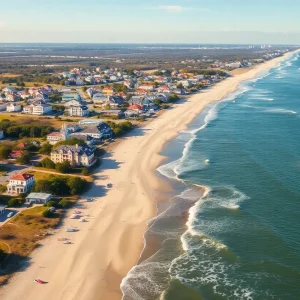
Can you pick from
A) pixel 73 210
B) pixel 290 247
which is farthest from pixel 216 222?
pixel 73 210

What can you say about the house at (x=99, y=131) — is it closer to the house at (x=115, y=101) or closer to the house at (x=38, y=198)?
the house at (x=38, y=198)

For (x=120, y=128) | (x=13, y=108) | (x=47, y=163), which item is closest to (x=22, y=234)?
(x=47, y=163)

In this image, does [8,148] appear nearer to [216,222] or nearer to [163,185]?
[163,185]

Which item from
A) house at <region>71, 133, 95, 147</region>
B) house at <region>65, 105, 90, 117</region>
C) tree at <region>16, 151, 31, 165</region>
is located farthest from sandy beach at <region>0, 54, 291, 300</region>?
house at <region>65, 105, 90, 117</region>

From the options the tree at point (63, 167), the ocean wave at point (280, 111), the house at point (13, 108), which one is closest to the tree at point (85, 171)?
the tree at point (63, 167)

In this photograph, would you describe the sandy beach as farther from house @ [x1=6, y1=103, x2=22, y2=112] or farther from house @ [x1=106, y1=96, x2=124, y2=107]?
house @ [x1=6, y1=103, x2=22, y2=112]

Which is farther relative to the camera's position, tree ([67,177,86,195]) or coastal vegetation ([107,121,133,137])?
coastal vegetation ([107,121,133,137])
